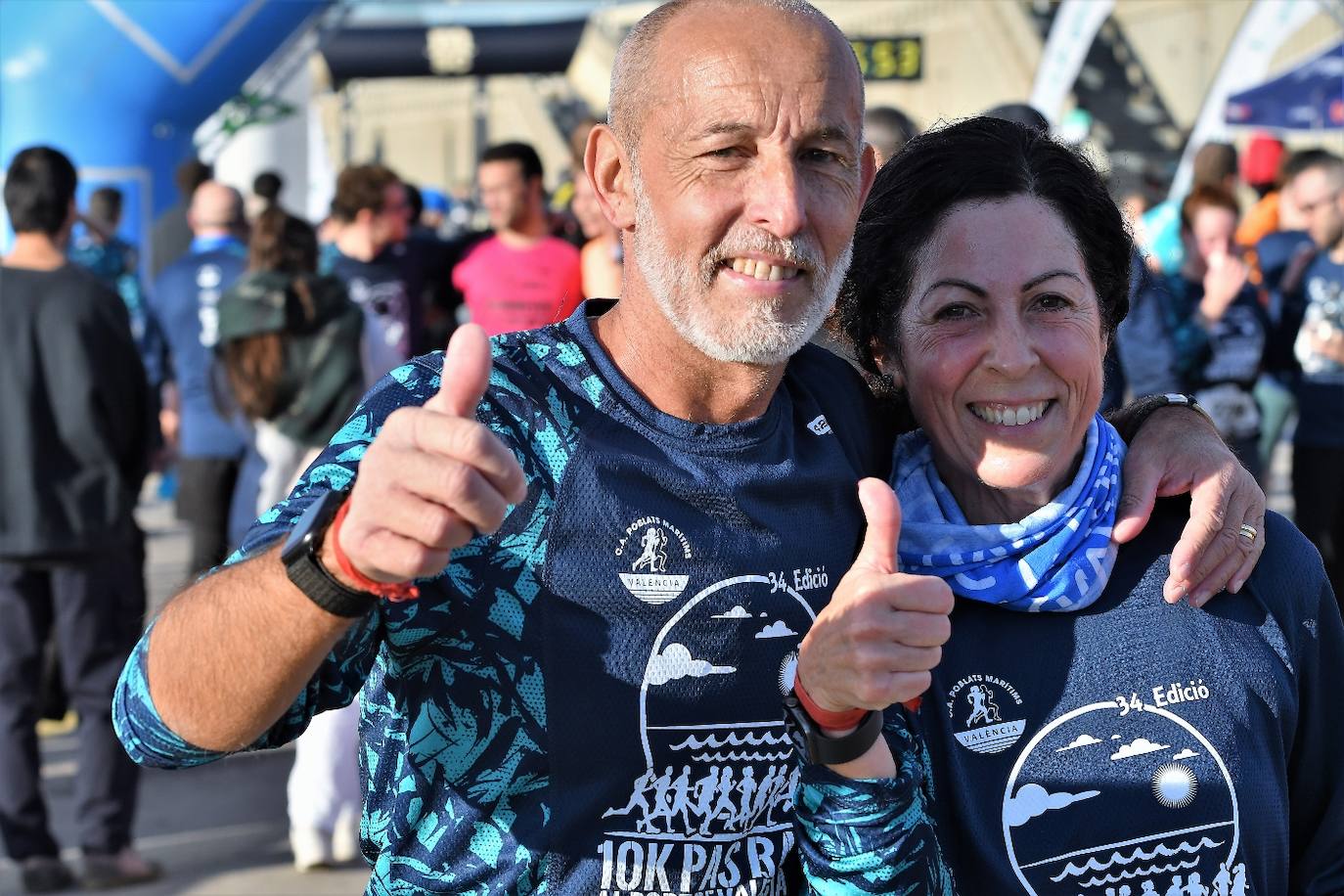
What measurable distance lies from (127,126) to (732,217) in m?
10.0

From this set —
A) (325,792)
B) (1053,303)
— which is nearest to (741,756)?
(1053,303)

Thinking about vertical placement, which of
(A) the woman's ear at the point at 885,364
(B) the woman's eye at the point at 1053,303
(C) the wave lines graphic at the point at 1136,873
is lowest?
(C) the wave lines graphic at the point at 1136,873

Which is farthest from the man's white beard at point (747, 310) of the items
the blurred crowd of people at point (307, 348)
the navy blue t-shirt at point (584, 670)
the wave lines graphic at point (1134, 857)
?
the blurred crowd of people at point (307, 348)

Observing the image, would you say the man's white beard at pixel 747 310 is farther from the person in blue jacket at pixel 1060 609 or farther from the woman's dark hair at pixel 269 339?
the woman's dark hair at pixel 269 339

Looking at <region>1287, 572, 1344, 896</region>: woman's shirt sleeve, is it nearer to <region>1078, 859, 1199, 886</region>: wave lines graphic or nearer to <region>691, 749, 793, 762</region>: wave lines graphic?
<region>1078, 859, 1199, 886</region>: wave lines graphic

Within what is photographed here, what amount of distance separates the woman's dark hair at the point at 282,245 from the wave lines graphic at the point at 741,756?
4.10 metres

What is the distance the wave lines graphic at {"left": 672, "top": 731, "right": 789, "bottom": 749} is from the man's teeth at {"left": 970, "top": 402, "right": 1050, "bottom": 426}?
1.69ft

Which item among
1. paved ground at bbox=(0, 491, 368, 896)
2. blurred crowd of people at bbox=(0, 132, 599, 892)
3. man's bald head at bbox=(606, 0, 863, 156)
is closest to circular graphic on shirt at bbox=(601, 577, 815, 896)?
man's bald head at bbox=(606, 0, 863, 156)

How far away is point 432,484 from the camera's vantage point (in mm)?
1471

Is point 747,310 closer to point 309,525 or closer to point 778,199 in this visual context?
point 778,199

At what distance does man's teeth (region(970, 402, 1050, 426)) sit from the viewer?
2.11 meters

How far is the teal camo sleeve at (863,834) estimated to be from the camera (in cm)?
171

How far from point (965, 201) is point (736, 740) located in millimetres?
804

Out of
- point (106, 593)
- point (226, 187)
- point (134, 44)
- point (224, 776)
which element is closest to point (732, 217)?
point (106, 593)
